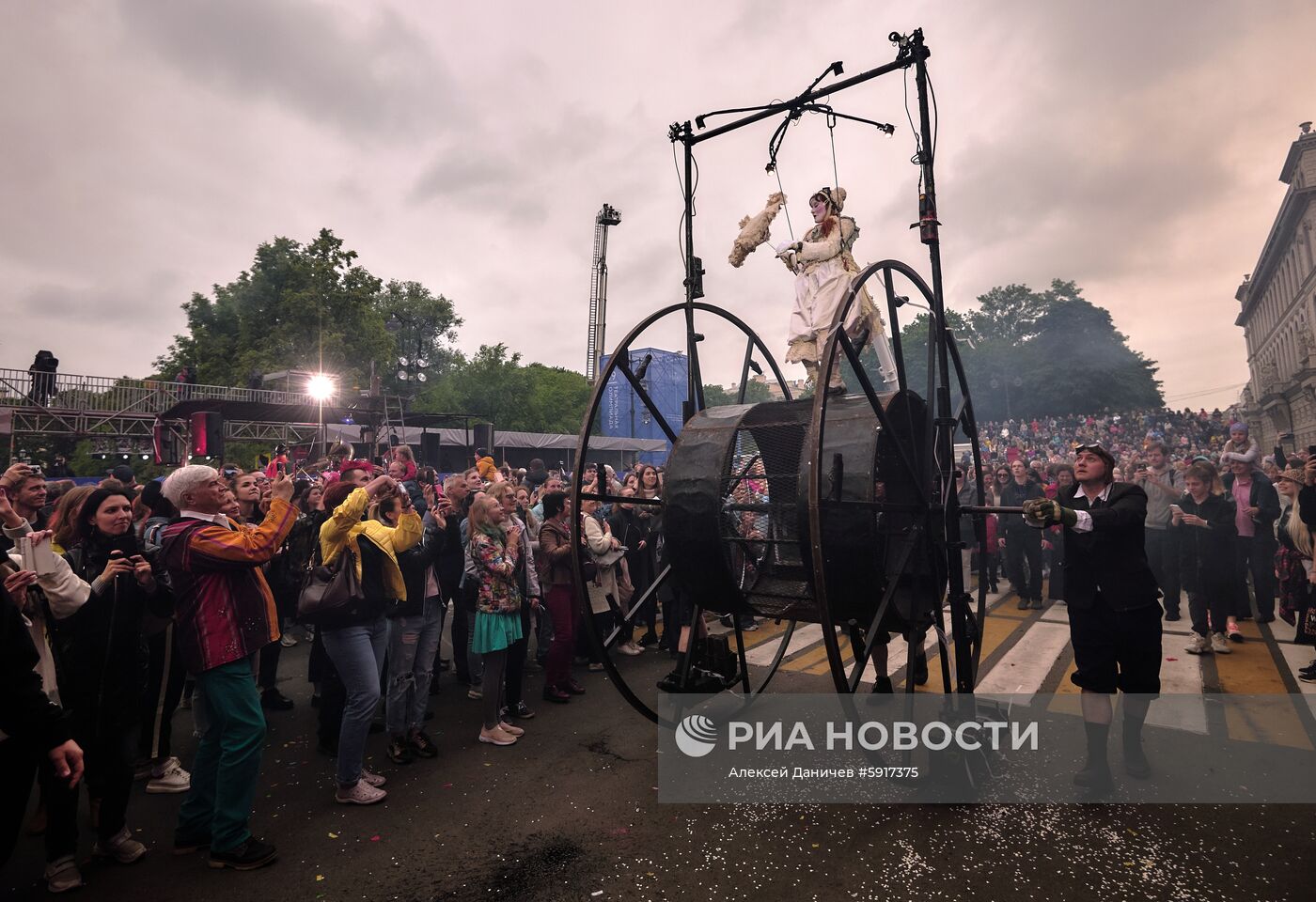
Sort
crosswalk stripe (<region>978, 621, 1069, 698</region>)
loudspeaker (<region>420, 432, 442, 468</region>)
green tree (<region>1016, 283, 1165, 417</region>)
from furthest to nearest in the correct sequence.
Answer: green tree (<region>1016, 283, 1165, 417</region>)
loudspeaker (<region>420, 432, 442, 468</region>)
crosswalk stripe (<region>978, 621, 1069, 698</region>)

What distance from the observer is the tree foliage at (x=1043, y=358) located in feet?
177

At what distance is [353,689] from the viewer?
4180mm

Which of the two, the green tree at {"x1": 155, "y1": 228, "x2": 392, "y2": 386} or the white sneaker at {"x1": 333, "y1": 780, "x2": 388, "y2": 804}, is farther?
the green tree at {"x1": 155, "y1": 228, "x2": 392, "y2": 386}

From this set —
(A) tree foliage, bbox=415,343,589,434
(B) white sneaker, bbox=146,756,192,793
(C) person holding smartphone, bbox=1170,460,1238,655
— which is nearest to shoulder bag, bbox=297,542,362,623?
(B) white sneaker, bbox=146,756,192,793

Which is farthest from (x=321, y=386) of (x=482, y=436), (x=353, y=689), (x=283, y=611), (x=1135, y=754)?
(x=1135, y=754)

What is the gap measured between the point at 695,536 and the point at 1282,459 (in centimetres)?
1316

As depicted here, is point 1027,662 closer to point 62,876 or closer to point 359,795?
point 359,795

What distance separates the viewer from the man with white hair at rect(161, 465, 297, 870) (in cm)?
347

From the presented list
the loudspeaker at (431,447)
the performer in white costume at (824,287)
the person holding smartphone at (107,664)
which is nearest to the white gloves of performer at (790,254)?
the performer in white costume at (824,287)

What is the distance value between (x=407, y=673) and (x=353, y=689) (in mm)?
789

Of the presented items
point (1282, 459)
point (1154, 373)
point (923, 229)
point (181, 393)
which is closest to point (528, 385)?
point (181, 393)

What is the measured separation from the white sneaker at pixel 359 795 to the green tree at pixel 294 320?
32723mm

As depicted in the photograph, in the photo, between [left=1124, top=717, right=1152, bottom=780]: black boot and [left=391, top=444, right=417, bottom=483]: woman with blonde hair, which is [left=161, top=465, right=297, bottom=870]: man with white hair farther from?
[left=1124, top=717, right=1152, bottom=780]: black boot

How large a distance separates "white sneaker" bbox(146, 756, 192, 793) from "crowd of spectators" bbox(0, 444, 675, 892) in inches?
0.6
